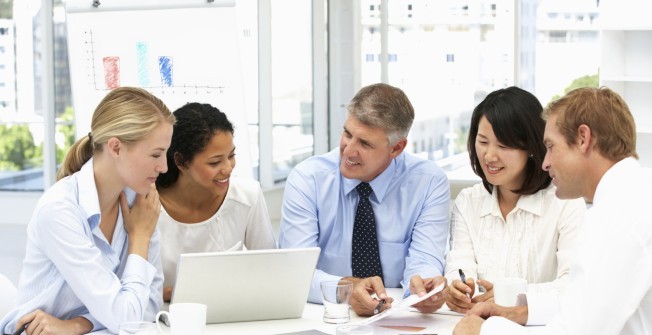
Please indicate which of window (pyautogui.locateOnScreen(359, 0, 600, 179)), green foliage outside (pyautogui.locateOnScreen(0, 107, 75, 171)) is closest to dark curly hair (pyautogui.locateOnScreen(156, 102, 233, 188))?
green foliage outside (pyautogui.locateOnScreen(0, 107, 75, 171))

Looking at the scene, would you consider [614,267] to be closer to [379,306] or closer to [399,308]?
[399,308]

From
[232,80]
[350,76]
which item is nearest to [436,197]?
[232,80]

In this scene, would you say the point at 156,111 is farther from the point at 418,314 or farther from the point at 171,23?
the point at 171,23

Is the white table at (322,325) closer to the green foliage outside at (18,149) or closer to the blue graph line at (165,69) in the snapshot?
the blue graph line at (165,69)

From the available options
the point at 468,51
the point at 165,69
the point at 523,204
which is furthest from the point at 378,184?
the point at 468,51

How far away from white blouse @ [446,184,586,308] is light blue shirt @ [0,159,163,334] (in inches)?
39.4

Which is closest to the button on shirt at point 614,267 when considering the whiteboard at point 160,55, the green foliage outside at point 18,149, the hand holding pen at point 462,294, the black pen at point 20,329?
the hand holding pen at point 462,294

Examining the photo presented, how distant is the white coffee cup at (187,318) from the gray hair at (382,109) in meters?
1.08

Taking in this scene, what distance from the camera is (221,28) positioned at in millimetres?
4523

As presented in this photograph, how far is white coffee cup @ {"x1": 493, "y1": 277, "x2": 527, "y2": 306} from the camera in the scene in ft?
7.67

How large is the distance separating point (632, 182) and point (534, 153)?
3.00 feet

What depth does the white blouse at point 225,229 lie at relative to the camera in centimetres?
285

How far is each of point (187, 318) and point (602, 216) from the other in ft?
3.06

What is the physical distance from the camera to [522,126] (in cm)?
279
